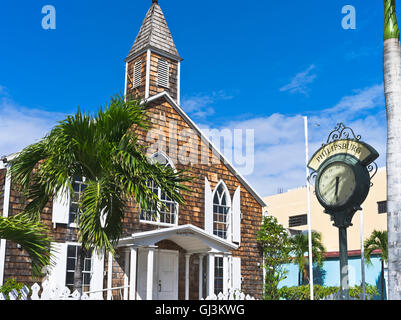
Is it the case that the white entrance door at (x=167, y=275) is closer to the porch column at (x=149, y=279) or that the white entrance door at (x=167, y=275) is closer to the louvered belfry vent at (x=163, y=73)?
the porch column at (x=149, y=279)

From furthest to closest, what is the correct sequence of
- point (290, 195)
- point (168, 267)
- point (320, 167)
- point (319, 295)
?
point (290, 195), point (319, 295), point (168, 267), point (320, 167)

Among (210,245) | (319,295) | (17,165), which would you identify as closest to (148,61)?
(210,245)

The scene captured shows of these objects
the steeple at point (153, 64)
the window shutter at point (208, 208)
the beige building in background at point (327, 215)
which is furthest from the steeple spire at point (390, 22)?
the beige building in background at point (327, 215)

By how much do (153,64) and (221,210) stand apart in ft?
21.5

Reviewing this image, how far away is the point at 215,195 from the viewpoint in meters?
18.5

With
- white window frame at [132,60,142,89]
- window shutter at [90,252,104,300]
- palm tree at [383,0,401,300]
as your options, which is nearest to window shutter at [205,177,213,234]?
window shutter at [90,252,104,300]

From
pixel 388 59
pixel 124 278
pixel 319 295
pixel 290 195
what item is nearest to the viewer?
pixel 388 59

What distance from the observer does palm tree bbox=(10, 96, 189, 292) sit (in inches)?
364

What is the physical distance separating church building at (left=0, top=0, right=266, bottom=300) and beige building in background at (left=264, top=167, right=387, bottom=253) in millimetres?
11203

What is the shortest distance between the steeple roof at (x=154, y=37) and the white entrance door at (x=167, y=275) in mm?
8526

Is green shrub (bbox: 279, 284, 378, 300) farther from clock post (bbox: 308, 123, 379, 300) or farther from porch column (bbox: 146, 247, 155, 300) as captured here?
clock post (bbox: 308, 123, 379, 300)
